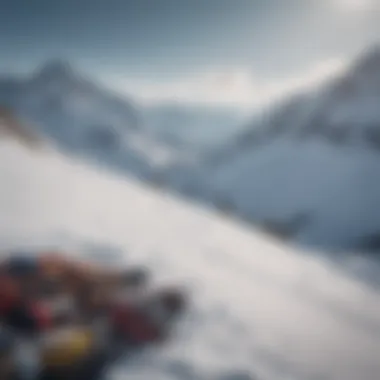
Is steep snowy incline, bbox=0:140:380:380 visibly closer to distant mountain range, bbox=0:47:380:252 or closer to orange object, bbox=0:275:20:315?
orange object, bbox=0:275:20:315

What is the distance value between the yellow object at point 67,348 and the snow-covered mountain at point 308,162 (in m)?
10.4

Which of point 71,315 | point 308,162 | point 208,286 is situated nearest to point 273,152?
point 308,162

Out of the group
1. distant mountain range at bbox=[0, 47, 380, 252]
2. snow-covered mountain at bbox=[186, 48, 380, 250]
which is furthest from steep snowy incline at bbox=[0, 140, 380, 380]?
snow-covered mountain at bbox=[186, 48, 380, 250]

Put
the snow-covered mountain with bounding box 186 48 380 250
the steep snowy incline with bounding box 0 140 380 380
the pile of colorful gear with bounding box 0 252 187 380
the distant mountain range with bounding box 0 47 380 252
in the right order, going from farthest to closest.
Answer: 1. the snow-covered mountain with bounding box 186 48 380 250
2. the distant mountain range with bounding box 0 47 380 252
3. the steep snowy incline with bounding box 0 140 380 380
4. the pile of colorful gear with bounding box 0 252 187 380

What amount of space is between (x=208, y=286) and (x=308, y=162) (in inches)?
934

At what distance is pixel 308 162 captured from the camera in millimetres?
25766

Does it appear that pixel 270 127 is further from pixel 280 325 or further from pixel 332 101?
pixel 280 325

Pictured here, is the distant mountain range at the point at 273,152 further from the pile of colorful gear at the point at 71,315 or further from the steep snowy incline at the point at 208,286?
the pile of colorful gear at the point at 71,315

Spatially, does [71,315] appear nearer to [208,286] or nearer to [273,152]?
[208,286]

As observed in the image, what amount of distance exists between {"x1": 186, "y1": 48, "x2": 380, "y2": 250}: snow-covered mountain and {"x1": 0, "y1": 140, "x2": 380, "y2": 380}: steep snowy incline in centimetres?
894

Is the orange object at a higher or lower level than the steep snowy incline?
lower

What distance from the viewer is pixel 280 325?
2.94 metres

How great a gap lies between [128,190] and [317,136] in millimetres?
30485

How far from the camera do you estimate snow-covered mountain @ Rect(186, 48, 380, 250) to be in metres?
16.4
